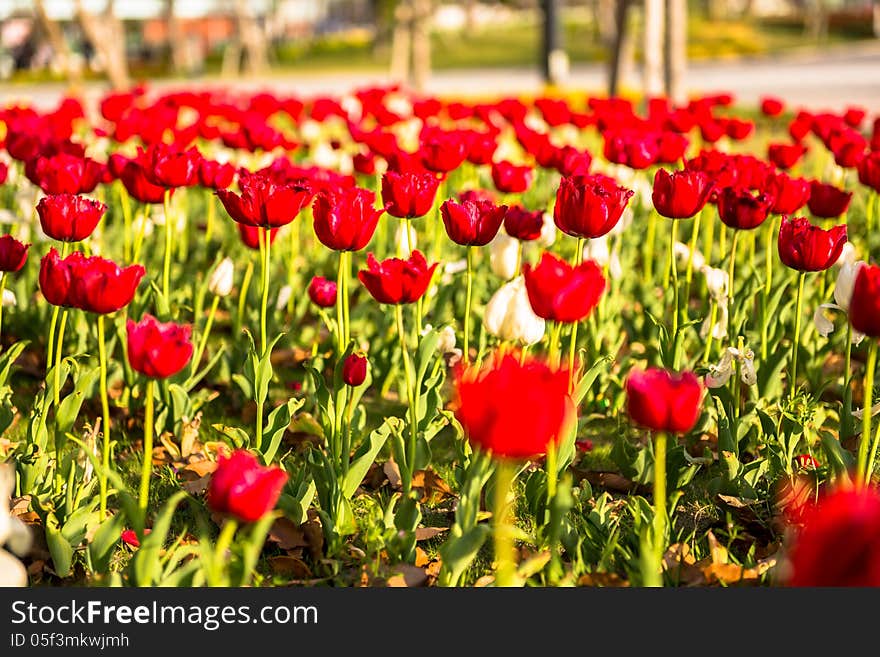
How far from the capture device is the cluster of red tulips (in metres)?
2.13

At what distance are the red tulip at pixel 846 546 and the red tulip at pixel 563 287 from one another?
95cm

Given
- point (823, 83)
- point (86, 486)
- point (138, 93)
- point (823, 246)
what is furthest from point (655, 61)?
point (823, 83)

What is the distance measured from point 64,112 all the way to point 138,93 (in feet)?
4.30

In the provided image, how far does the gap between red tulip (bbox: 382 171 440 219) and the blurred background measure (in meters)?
8.72

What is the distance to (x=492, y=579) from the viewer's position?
256 centimetres

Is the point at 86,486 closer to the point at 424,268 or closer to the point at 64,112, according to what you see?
the point at 424,268

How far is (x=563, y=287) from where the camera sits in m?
2.30

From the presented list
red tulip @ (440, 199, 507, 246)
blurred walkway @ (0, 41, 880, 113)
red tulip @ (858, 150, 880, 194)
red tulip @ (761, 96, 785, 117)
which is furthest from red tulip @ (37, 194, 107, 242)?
blurred walkway @ (0, 41, 880, 113)

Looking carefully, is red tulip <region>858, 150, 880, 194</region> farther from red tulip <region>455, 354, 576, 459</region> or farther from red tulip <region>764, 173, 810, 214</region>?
red tulip <region>455, 354, 576, 459</region>

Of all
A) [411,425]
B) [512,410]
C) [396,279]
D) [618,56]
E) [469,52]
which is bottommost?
[469,52]

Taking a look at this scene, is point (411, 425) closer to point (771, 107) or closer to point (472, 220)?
point (472, 220)

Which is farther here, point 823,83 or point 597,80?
point 597,80

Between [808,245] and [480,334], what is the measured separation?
1171 mm

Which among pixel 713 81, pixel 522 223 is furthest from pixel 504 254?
pixel 713 81
